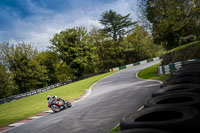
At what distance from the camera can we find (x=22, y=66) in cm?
4375

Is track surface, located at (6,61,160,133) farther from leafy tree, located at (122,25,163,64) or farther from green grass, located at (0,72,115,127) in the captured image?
leafy tree, located at (122,25,163,64)

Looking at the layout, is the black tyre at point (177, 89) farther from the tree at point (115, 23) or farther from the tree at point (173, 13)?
the tree at point (115, 23)

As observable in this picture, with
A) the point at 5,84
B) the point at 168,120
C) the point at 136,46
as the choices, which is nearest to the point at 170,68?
the point at 168,120

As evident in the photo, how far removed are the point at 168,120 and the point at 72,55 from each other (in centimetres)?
4557

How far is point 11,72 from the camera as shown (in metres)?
43.2

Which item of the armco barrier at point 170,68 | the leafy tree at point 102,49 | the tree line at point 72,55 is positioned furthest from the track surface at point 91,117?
the leafy tree at point 102,49

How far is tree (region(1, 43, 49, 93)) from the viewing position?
142 feet

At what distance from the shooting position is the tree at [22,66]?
142 feet

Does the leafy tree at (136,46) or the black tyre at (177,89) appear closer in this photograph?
the black tyre at (177,89)

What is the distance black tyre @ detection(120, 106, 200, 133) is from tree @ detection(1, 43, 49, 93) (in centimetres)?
4441

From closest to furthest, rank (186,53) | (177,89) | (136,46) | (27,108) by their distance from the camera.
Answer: (177,89) → (186,53) → (27,108) → (136,46)

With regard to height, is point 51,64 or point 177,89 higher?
point 51,64

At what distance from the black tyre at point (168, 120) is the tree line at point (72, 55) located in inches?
1254

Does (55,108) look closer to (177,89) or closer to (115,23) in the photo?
(177,89)
